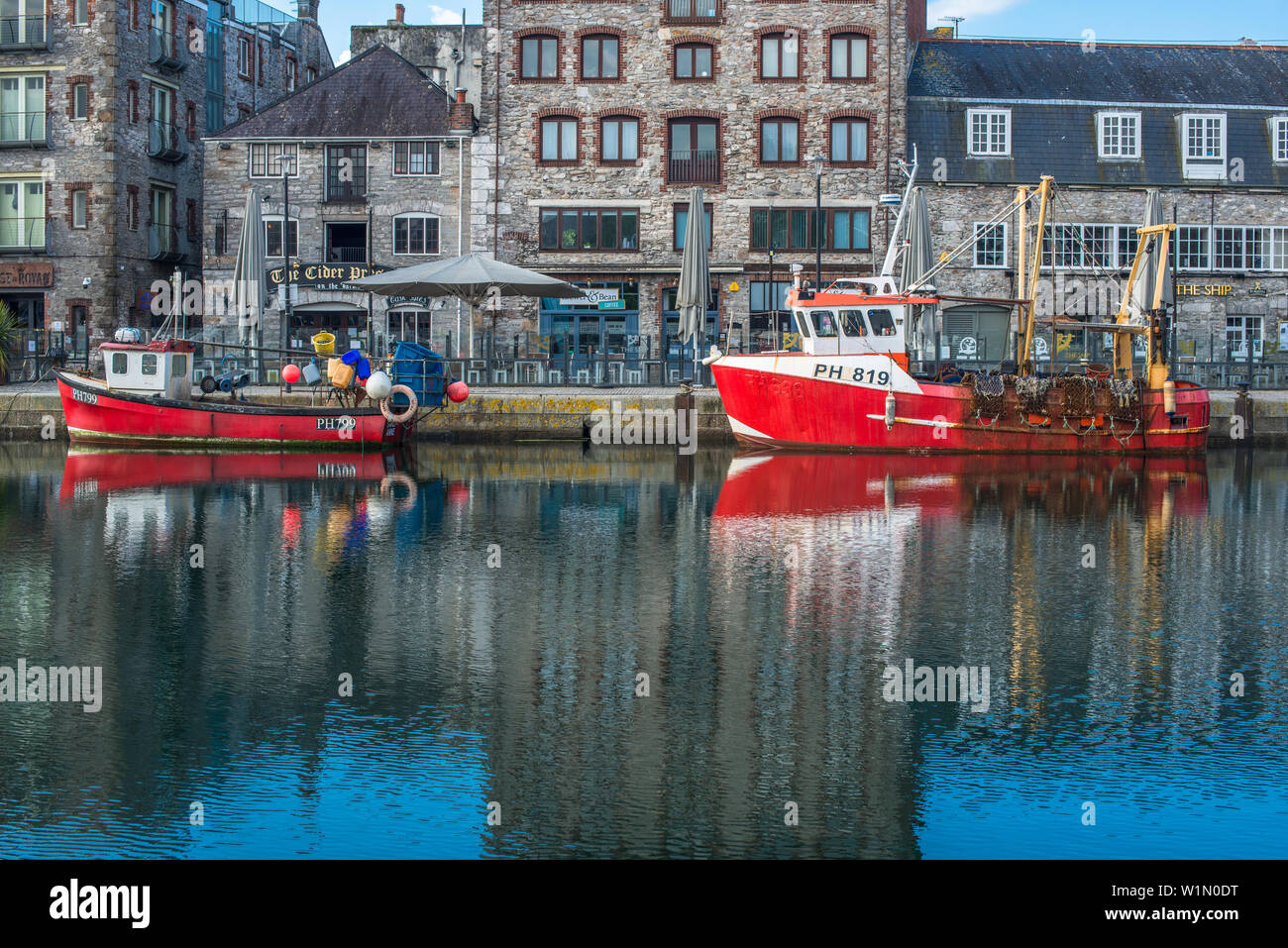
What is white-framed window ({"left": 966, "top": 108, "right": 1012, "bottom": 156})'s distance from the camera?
46250 mm

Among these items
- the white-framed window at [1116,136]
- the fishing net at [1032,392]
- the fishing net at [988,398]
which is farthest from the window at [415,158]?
the fishing net at [1032,392]

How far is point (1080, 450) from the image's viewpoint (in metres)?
30.8

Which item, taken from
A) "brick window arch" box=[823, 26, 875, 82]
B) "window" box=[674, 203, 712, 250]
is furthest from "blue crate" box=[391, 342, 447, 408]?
"brick window arch" box=[823, 26, 875, 82]

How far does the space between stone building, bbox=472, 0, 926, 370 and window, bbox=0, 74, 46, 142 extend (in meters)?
14.6

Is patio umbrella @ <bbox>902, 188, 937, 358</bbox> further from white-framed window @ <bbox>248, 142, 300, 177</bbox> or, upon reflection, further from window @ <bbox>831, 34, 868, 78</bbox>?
white-framed window @ <bbox>248, 142, 300, 177</bbox>

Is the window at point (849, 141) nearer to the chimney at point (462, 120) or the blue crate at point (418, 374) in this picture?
the chimney at point (462, 120)

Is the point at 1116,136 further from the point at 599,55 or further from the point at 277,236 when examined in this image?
the point at 277,236

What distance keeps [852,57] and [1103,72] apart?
28.0ft

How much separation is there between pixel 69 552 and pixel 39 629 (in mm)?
4506

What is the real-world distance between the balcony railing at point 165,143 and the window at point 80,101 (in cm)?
251
